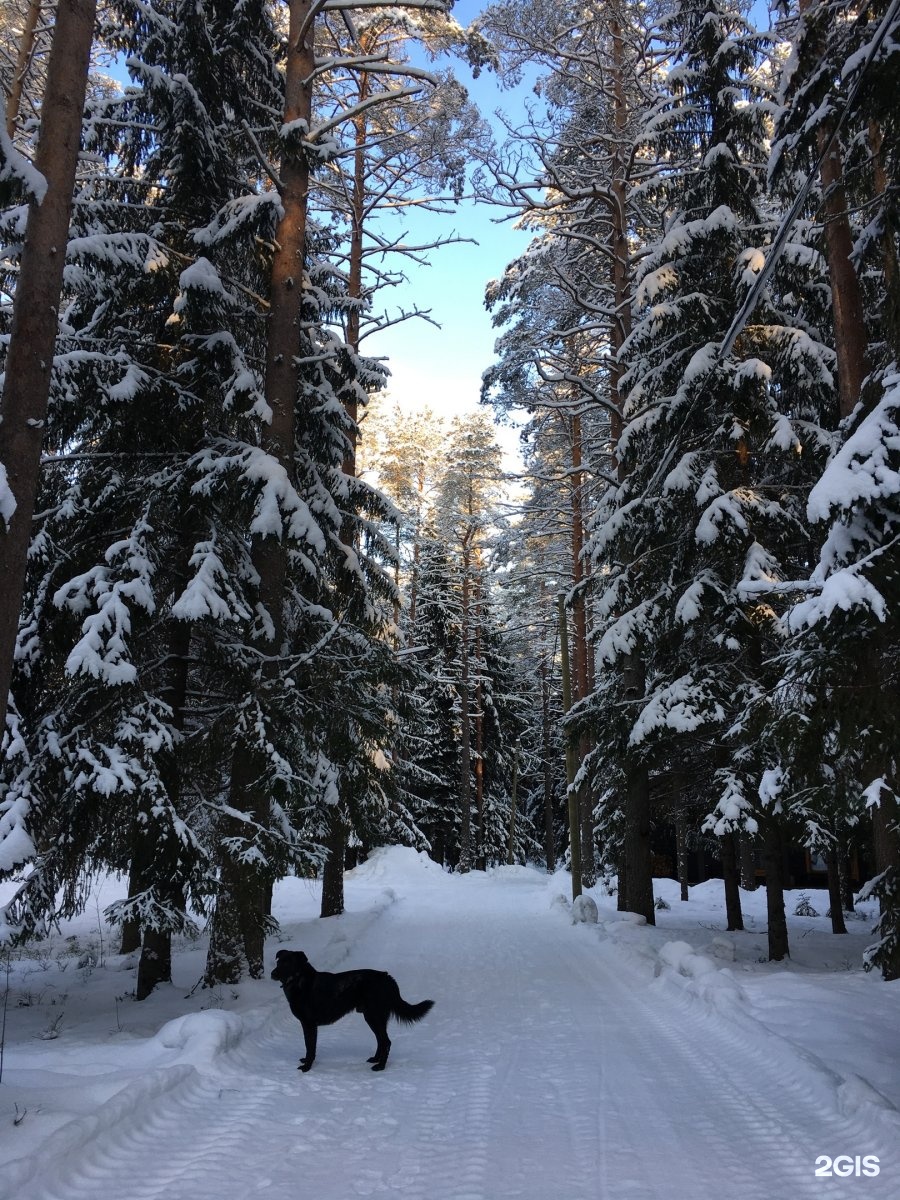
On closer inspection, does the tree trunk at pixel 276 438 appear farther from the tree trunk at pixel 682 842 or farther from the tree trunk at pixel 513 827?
the tree trunk at pixel 513 827

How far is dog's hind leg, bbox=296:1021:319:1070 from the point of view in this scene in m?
5.43

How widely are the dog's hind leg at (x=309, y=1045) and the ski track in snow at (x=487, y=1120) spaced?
4.0 inches

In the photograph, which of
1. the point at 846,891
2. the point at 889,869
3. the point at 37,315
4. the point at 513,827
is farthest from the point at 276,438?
the point at 513,827

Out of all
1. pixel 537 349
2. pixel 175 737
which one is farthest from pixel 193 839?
pixel 537 349

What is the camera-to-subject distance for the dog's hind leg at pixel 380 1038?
5.48 metres

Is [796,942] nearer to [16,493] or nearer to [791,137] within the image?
[791,137]

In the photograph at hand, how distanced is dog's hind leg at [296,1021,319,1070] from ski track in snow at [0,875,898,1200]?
103mm

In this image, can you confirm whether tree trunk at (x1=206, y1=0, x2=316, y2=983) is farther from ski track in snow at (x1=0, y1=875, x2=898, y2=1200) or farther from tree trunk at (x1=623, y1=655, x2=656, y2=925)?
tree trunk at (x1=623, y1=655, x2=656, y2=925)

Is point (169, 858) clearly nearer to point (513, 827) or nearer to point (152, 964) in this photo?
point (152, 964)

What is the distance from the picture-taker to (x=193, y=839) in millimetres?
7230

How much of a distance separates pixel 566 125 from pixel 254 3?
7.85 meters

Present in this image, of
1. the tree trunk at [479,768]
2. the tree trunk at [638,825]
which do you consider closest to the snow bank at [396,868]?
the tree trunk at [479,768]

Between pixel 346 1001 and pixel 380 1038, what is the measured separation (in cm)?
36

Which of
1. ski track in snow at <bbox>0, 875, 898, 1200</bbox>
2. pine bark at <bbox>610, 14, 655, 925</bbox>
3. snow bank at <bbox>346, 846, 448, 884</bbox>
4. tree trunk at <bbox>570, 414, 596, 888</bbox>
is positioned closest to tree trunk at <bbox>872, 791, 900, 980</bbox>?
ski track in snow at <bbox>0, 875, 898, 1200</bbox>
